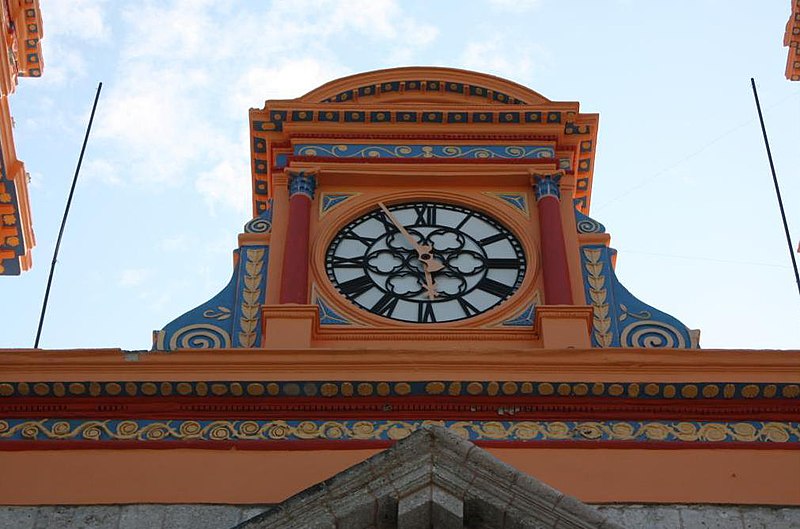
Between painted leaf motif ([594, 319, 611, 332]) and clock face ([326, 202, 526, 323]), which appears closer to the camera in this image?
painted leaf motif ([594, 319, 611, 332])

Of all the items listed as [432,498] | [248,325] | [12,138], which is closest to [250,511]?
[432,498]

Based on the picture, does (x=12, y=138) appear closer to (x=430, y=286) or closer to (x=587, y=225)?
(x=430, y=286)

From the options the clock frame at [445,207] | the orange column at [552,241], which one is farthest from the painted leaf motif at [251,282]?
the orange column at [552,241]

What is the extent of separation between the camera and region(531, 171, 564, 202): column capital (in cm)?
1803

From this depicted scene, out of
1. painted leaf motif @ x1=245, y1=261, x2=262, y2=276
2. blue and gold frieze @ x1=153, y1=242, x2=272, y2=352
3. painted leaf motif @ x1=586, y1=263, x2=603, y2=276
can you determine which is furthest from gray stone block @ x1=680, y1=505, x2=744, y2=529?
painted leaf motif @ x1=245, y1=261, x2=262, y2=276

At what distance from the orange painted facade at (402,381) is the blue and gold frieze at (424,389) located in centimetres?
2

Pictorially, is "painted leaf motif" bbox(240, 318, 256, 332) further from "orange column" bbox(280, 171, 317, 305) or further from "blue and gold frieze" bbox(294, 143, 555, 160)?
"blue and gold frieze" bbox(294, 143, 555, 160)

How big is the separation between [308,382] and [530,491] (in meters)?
3.27

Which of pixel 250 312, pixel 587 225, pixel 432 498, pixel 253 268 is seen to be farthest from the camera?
pixel 587 225

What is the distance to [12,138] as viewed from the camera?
19.7 meters

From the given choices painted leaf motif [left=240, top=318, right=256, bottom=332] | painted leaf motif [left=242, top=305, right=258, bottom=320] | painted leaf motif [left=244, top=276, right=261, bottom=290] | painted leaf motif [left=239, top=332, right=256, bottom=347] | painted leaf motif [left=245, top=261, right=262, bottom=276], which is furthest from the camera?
painted leaf motif [left=245, top=261, right=262, bottom=276]

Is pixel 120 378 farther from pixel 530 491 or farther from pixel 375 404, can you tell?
pixel 530 491

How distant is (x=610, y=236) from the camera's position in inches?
700

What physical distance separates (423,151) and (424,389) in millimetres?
4456
